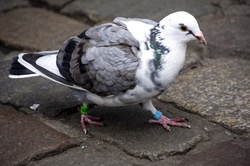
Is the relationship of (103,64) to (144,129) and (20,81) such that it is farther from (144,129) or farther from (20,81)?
(20,81)

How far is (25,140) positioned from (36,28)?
2.05 metres

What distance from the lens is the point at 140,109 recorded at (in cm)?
380

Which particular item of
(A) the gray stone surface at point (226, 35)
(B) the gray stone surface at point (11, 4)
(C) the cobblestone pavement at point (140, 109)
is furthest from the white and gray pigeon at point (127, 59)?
(B) the gray stone surface at point (11, 4)

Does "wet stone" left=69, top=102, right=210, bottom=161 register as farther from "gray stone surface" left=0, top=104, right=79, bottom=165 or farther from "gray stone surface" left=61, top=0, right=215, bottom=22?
"gray stone surface" left=61, top=0, right=215, bottom=22

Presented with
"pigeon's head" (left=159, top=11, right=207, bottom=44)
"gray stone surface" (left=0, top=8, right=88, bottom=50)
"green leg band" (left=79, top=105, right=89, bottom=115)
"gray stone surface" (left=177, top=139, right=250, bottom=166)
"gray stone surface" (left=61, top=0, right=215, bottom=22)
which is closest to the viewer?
"gray stone surface" (left=177, top=139, right=250, bottom=166)

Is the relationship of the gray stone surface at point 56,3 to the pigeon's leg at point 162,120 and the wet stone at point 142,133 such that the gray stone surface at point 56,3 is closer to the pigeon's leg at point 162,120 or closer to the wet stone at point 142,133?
the wet stone at point 142,133

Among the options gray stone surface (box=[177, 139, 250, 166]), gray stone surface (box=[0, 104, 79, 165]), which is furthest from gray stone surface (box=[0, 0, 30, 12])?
gray stone surface (box=[177, 139, 250, 166])

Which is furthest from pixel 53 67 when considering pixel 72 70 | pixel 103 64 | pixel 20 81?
pixel 20 81

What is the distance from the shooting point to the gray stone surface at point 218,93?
3.56 metres

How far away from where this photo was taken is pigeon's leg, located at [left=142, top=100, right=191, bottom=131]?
352 cm

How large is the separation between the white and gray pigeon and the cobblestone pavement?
23 centimetres

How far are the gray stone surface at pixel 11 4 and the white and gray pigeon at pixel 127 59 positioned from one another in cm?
229

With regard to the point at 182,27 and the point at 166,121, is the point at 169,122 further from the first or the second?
the point at 182,27

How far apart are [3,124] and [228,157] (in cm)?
158
